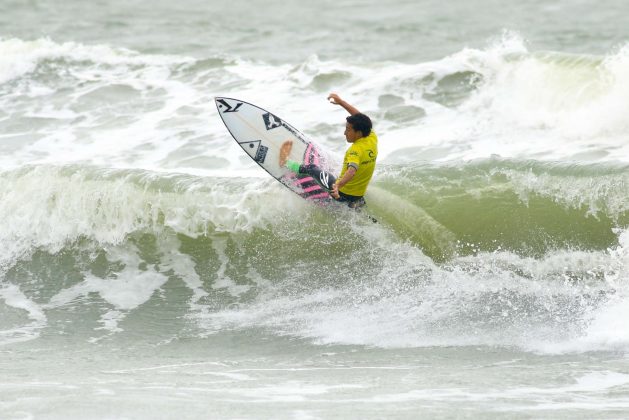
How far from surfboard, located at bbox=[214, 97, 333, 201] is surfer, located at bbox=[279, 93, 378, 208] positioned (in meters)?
0.29

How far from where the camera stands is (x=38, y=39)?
19.2m

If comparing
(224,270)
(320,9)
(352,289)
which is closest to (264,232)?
(224,270)

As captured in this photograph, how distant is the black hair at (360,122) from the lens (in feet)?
30.4

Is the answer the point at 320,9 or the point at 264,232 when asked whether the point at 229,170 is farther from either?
the point at 320,9

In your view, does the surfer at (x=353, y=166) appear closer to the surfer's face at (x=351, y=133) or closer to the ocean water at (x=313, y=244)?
the surfer's face at (x=351, y=133)

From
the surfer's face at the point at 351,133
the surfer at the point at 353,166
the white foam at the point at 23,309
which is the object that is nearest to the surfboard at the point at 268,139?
the surfer at the point at 353,166

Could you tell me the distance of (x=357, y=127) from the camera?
9.31 m

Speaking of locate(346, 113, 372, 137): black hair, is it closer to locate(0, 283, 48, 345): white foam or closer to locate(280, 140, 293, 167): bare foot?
locate(280, 140, 293, 167): bare foot

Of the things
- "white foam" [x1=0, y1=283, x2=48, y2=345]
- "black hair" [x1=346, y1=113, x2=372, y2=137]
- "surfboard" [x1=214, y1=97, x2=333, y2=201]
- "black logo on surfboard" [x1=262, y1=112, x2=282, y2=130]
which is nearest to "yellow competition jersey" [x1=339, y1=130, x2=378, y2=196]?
"black hair" [x1=346, y1=113, x2=372, y2=137]

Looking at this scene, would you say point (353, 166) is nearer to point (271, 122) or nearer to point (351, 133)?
point (351, 133)

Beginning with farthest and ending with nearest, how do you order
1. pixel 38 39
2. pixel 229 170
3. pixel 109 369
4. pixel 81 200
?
pixel 38 39
pixel 229 170
pixel 81 200
pixel 109 369

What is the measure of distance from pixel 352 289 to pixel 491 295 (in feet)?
4.53

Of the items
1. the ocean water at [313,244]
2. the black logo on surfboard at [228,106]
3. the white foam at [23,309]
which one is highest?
the black logo on surfboard at [228,106]

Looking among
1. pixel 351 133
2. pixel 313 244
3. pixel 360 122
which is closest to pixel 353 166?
pixel 351 133
